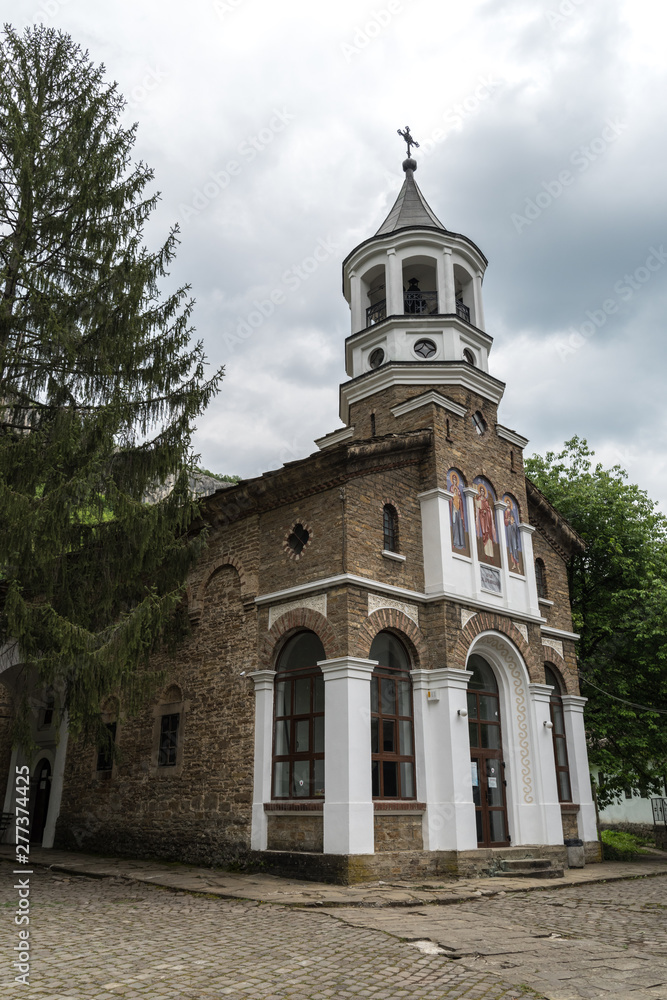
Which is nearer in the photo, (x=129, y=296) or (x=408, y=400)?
(x=129, y=296)

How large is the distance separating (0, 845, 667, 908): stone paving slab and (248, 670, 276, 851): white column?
71 centimetres

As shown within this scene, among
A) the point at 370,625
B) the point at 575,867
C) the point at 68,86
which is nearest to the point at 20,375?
the point at 68,86

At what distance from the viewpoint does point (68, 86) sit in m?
12.9

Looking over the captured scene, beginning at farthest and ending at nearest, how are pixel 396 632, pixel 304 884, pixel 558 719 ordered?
1. pixel 558 719
2. pixel 396 632
3. pixel 304 884

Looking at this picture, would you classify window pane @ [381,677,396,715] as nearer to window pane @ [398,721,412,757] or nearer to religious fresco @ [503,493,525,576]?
window pane @ [398,721,412,757]

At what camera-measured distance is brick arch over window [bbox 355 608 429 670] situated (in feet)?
41.8

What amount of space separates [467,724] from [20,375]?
380 inches

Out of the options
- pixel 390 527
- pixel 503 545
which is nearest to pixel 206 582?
pixel 390 527

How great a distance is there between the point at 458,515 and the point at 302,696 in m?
4.81

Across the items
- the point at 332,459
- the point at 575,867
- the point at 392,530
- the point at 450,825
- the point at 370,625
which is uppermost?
the point at 332,459

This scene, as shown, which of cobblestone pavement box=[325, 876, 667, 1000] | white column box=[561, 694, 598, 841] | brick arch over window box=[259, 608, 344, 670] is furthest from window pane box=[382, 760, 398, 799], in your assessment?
white column box=[561, 694, 598, 841]

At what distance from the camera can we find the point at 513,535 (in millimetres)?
16688

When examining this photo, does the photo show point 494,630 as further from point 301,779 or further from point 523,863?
point 301,779

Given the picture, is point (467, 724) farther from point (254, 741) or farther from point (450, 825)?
point (254, 741)
